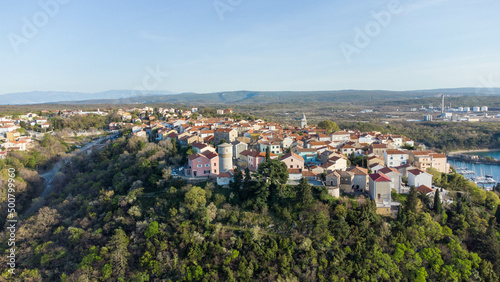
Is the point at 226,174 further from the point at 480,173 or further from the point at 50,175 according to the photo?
the point at 480,173

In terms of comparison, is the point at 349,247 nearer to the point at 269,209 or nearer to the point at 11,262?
the point at 269,209

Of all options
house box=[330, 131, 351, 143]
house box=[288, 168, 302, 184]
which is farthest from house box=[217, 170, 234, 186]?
house box=[330, 131, 351, 143]

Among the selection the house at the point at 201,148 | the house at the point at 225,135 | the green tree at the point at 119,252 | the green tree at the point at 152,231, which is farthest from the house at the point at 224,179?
the house at the point at 225,135

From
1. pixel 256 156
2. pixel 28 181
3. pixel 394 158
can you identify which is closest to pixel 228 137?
pixel 256 156

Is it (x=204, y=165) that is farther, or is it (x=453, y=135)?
(x=453, y=135)

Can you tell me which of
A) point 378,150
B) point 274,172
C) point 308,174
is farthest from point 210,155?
point 378,150

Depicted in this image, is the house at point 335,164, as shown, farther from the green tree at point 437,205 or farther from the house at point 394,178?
the green tree at point 437,205

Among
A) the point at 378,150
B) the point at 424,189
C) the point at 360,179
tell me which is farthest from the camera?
the point at 378,150

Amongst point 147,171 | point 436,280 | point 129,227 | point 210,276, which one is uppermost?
point 147,171
